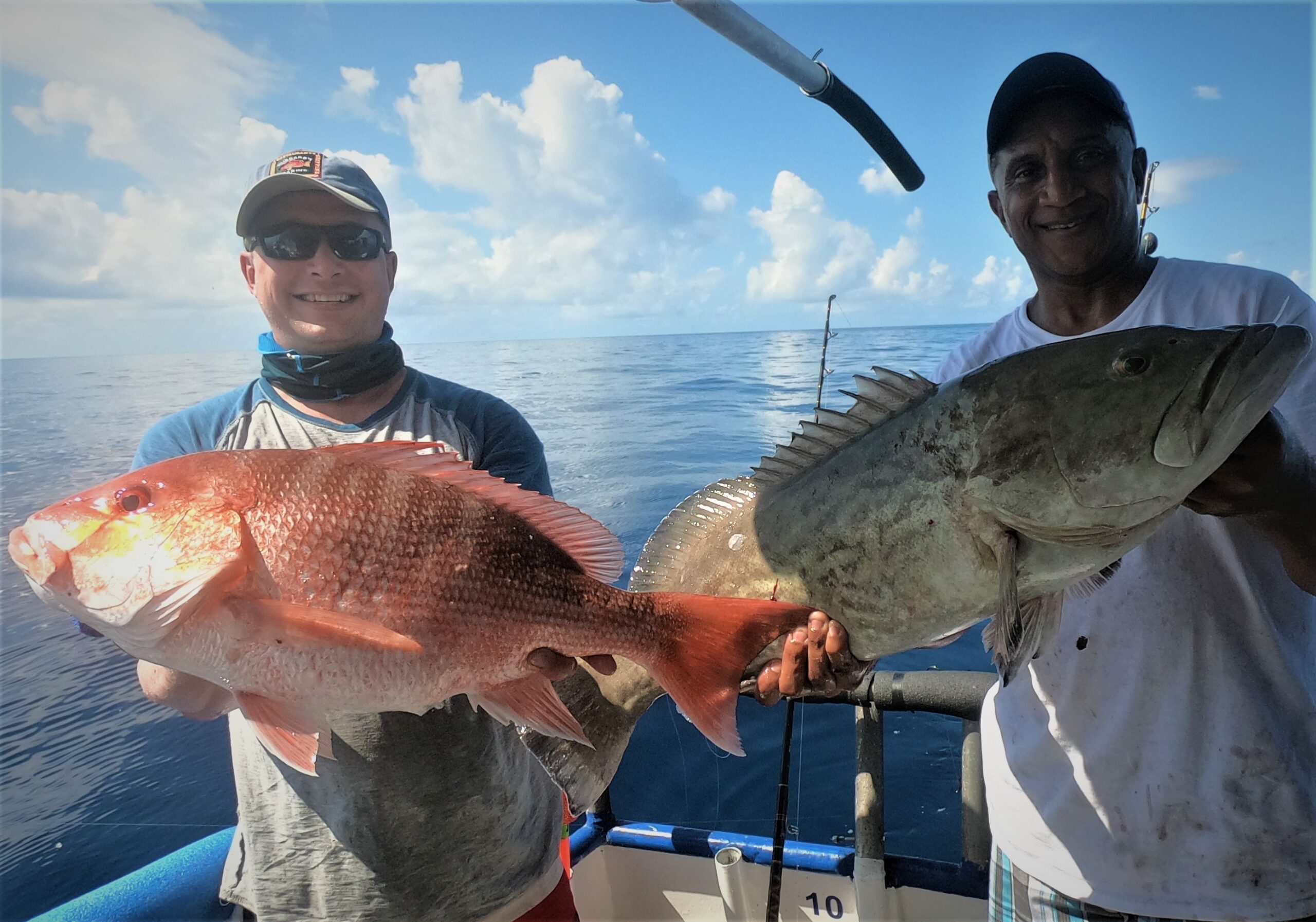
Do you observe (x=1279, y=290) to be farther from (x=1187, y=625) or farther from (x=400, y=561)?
(x=400, y=561)

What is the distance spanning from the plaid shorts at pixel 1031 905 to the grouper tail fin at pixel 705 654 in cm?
113

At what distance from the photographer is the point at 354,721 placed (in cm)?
201

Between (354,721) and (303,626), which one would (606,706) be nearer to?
(354,721)

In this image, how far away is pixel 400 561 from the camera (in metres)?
1.55

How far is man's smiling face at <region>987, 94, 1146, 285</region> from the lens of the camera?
2121 millimetres

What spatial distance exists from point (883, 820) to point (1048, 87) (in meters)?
3.36

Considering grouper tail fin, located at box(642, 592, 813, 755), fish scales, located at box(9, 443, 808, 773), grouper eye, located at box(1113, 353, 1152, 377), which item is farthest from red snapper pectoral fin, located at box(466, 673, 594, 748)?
grouper eye, located at box(1113, 353, 1152, 377)

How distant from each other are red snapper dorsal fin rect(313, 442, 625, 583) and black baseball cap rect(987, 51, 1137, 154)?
193 cm

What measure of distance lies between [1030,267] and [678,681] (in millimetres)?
1800

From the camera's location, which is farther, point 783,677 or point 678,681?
point 783,677

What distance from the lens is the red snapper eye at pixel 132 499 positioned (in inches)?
56.4

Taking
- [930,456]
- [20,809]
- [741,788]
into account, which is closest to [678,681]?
[930,456]

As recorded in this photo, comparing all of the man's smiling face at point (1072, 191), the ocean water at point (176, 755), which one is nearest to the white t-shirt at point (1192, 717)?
the man's smiling face at point (1072, 191)

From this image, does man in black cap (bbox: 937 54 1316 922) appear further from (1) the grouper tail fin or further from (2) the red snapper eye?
(2) the red snapper eye
